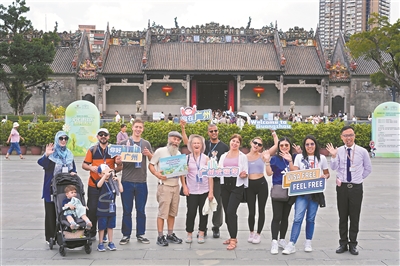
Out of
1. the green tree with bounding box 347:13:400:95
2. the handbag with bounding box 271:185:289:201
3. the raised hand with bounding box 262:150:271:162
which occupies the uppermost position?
the green tree with bounding box 347:13:400:95

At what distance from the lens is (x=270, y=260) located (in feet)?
19.0

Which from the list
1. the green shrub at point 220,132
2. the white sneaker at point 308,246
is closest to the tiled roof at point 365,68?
the green shrub at point 220,132

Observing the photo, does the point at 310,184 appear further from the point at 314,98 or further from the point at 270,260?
the point at 314,98

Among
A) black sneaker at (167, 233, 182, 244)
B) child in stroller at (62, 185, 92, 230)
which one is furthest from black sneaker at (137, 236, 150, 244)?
child in stroller at (62, 185, 92, 230)

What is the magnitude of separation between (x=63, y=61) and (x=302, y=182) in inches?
1409

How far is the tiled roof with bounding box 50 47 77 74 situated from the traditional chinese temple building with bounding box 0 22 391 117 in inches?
3.2

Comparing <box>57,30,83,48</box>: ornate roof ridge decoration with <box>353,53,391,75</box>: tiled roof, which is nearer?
<box>353,53,391,75</box>: tiled roof

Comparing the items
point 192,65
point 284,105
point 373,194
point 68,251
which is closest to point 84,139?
point 373,194

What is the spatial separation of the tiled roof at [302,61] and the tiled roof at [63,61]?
57.5 ft

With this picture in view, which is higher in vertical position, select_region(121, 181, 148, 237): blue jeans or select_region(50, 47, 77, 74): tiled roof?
select_region(50, 47, 77, 74): tiled roof

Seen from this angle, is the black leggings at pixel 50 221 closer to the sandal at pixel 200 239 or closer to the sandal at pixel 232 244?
the sandal at pixel 200 239

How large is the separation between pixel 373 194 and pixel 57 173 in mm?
7502

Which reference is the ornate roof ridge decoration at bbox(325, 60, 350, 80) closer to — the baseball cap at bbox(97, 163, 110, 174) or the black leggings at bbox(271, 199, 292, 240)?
the black leggings at bbox(271, 199, 292, 240)

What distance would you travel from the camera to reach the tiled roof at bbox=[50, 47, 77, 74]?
37.9 metres
